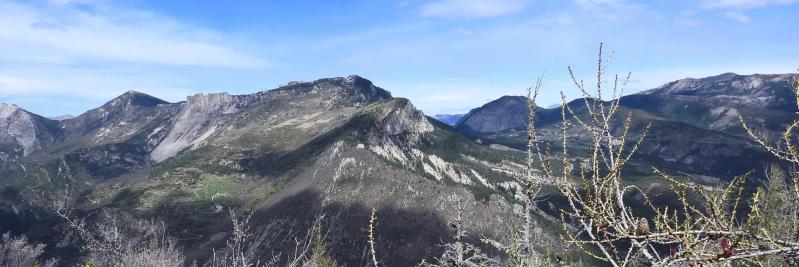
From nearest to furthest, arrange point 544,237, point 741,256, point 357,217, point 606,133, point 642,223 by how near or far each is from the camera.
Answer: point 741,256, point 642,223, point 606,133, point 544,237, point 357,217

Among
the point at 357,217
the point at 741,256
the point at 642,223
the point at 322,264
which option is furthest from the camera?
the point at 357,217

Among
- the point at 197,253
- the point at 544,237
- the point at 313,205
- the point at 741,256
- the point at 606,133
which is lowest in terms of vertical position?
the point at 197,253

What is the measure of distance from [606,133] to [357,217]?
169420mm

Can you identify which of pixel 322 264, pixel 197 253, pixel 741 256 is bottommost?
pixel 197 253

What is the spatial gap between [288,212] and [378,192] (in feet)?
107

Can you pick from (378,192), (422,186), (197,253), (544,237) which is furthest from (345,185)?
(544,237)

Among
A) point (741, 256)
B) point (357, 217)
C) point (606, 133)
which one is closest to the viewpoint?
point (741, 256)

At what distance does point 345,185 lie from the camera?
650ft

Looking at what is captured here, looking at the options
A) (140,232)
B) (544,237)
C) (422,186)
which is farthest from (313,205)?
(544,237)

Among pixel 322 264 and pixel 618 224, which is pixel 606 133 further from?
pixel 322 264

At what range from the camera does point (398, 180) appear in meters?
200

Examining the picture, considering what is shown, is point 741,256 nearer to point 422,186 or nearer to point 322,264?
point 322,264

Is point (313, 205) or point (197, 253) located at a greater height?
point (313, 205)

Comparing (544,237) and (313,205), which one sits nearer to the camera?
(544,237)
